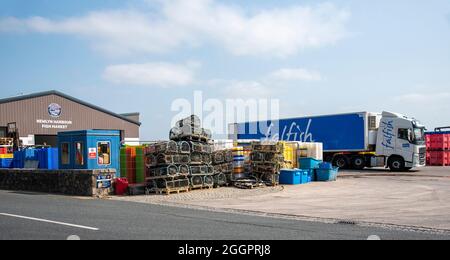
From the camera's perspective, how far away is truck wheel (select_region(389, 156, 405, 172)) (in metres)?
32.1

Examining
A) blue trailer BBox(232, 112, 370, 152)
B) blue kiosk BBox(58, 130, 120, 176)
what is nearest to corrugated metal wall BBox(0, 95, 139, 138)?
blue trailer BBox(232, 112, 370, 152)

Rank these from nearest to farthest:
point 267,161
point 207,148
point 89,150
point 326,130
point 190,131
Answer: point 89,150, point 207,148, point 190,131, point 267,161, point 326,130

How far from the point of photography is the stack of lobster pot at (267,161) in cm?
2259

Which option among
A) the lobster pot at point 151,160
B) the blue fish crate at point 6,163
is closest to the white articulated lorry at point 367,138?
the lobster pot at point 151,160

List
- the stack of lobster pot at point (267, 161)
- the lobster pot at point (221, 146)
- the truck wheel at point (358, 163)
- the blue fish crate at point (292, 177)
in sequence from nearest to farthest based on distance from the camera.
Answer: the stack of lobster pot at point (267, 161) → the lobster pot at point (221, 146) → the blue fish crate at point (292, 177) → the truck wheel at point (358, 163)

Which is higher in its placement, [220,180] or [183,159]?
[183,159]

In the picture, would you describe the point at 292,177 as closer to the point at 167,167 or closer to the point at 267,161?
the point at 267,161

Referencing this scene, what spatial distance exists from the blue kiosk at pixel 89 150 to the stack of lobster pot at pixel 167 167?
163 centimetres

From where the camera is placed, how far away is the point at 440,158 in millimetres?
38969

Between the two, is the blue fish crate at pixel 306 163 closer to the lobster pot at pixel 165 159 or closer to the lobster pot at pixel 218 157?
the lobster pot at pixel 218 157

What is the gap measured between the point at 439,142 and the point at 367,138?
30.1ft

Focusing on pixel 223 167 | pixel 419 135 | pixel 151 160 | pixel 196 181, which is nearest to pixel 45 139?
pixel 223 167

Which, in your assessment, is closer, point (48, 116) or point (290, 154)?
point (290, 154)
